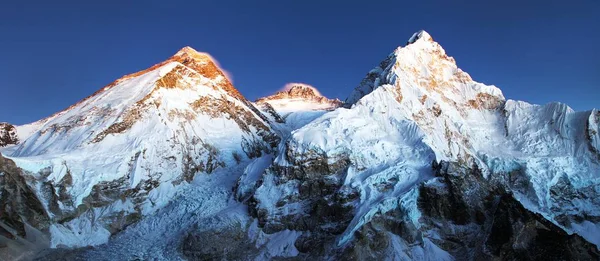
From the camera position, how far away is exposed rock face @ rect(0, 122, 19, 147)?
66.5m


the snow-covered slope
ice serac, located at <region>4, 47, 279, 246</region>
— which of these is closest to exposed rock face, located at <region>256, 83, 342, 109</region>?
the snow-covered slope

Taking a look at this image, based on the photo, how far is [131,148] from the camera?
61125mm

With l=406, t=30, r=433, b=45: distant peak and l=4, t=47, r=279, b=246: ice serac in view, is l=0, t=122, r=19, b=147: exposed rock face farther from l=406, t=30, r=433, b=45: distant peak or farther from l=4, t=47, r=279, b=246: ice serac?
l=406, t=30, r=433, b=45: distant peak

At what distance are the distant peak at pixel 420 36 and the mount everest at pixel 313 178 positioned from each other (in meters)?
13.1

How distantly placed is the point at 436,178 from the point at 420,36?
5062 cm

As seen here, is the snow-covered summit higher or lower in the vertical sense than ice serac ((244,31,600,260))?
higher

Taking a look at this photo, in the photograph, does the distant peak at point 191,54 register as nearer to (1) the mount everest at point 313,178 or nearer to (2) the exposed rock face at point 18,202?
(1) the mount everest at point 313,178

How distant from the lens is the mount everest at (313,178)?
44.5 m

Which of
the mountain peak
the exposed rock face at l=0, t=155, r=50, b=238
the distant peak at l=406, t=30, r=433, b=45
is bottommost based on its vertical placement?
the exposed rock face at l=0, t=155, r=50, b=238

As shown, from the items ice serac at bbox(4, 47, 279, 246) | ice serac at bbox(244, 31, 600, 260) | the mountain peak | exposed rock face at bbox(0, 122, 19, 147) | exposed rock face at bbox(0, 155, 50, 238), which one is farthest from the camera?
the mountain peak

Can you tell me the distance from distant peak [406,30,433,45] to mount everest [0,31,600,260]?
1307 cm

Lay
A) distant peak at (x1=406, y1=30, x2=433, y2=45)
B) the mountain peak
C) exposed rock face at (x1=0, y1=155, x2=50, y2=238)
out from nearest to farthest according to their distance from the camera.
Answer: exposed rock face at (x1=0, y1=155, x2=50, y2=238)
distant peak at (x1=406, y1=30, x2=433, y2=45)
the mountain peak

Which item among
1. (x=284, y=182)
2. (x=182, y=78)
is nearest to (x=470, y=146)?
(x=284, y=182)

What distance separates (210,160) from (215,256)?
23.2m
